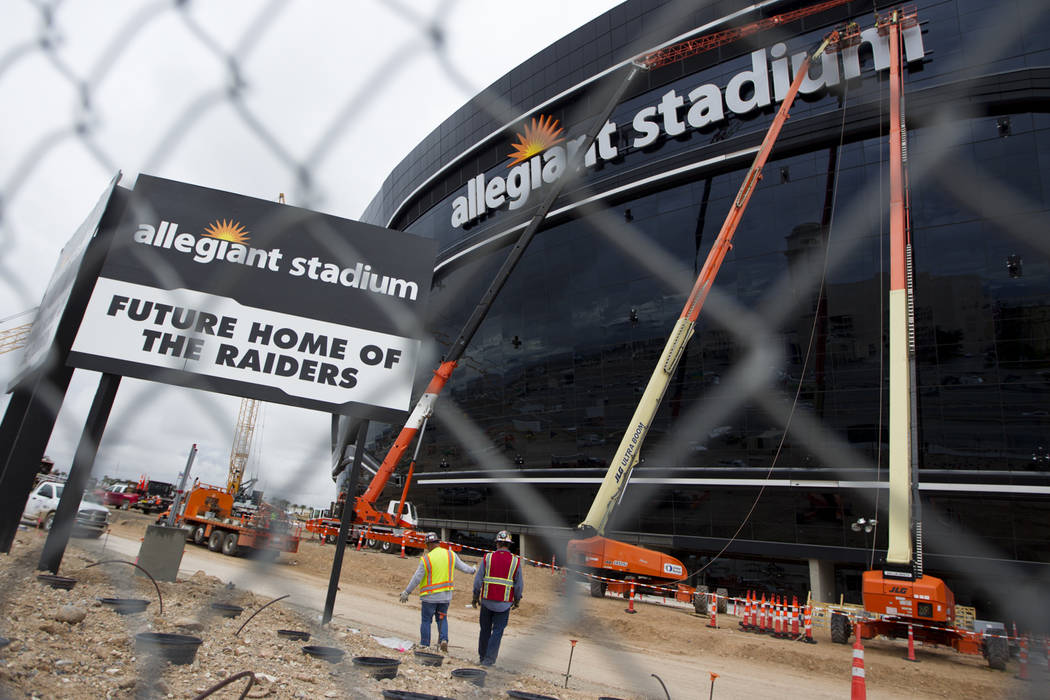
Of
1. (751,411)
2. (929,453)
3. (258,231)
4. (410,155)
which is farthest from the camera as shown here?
(410,155)

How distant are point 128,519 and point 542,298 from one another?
18.9 metres

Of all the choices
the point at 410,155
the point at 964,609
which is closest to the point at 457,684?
the point at 964,609

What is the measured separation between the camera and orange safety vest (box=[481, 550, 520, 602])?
5688 millimetres

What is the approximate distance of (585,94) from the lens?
23547 millimetres

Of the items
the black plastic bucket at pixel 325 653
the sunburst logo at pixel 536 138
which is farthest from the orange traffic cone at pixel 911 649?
the sunburst logo at pixel 536 138

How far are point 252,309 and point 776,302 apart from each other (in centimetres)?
1691

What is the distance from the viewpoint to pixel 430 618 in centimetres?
617

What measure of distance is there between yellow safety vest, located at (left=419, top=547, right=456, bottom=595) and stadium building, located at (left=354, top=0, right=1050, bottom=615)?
1283 centimetres

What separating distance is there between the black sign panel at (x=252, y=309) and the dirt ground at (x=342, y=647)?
1718 millimetres

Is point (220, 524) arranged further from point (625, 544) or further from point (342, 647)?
point (342, 647)

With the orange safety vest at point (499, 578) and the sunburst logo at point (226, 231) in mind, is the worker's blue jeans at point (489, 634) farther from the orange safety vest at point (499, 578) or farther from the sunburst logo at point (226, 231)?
the sunburst logo at point (226, 231)

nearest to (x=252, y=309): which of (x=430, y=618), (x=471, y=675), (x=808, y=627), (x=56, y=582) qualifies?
(x=56, y=582)

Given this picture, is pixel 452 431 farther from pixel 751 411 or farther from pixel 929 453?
pixel 929 453

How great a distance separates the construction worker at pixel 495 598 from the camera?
5.66m
